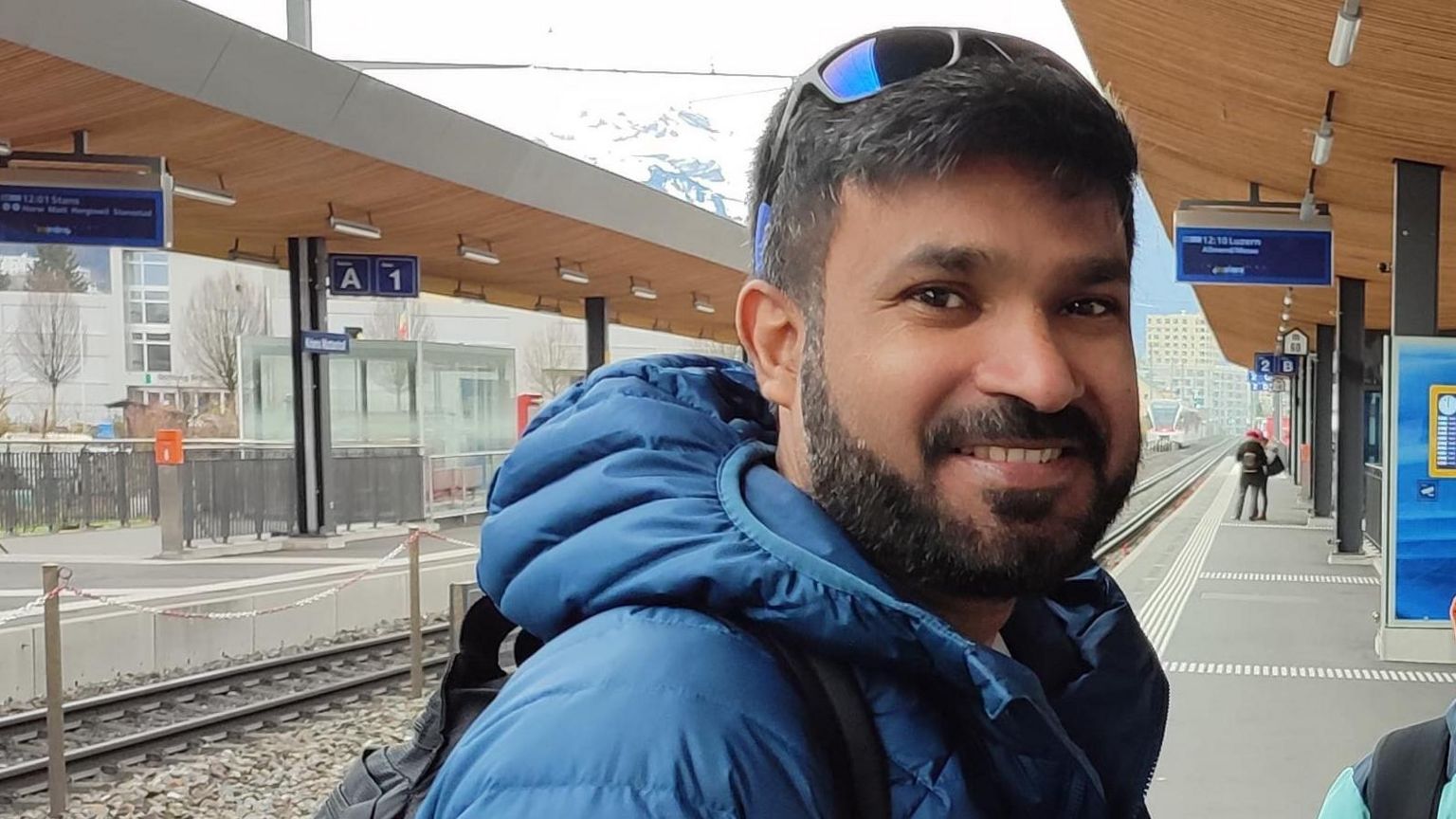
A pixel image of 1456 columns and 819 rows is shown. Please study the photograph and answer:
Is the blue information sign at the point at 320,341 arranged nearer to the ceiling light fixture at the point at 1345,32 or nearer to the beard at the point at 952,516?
the ceiling light fixture at the point at 1345,32

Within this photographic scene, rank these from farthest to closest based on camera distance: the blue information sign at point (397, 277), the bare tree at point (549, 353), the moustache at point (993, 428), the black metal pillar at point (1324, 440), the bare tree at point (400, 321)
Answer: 1. the bare tree at point (549, 353)
2. the bare tree at point (400, 321)
3. the black metal pillar at point (1324, 440)
4. the blue information sign at point (397, 277)
5. the moustache at point (993, 428)

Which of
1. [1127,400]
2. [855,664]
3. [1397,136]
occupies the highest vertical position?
[1397,136]

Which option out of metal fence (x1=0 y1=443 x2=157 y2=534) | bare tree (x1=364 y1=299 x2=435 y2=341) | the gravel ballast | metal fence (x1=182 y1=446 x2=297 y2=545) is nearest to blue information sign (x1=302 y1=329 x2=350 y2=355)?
metal fence (x1=182 y1=446 x2=297 y2=545)

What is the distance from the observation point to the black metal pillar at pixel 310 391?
16.7 meters

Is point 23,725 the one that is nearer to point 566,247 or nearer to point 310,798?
point 310,798

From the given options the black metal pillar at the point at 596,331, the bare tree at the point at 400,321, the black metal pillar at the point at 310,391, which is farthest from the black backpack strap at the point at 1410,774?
the bare tree at the point at 400,321

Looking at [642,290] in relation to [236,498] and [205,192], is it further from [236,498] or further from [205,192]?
[205,192]

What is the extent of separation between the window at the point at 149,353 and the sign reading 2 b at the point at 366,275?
2055 cm

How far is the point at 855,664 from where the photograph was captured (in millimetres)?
915

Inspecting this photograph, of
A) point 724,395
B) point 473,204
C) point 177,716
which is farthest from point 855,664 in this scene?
point 473,204

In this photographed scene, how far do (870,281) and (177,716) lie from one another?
814 centimetres

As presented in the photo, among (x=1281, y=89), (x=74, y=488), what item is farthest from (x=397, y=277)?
(x=1281, y=89)

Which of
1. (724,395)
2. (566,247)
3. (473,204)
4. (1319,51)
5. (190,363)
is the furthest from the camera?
(190,363)

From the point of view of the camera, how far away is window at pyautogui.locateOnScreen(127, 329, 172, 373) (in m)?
34.9
